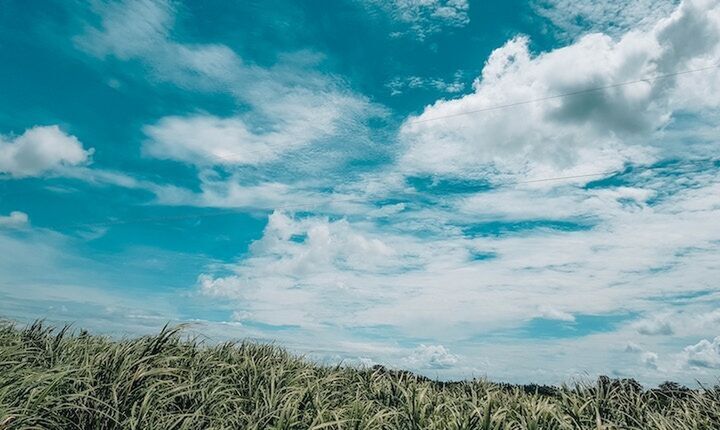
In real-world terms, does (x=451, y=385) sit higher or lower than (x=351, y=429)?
higher

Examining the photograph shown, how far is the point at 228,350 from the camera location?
943cm

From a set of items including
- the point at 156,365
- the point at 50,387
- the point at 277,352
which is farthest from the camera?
the point at 277,352

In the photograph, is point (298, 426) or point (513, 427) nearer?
point (298, 426)

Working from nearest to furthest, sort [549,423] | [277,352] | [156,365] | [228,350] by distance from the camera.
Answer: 1. [549,423]
2. [156,365]
3. [228,350]
4. [277,352]

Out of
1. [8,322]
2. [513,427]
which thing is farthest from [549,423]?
[8,322]

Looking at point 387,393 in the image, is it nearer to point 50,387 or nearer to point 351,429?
point 351,429

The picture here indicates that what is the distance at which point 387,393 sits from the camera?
8125 millimetres

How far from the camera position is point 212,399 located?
6.32m

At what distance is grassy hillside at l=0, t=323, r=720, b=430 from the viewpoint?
5.22 metres

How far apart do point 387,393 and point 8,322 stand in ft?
20.8

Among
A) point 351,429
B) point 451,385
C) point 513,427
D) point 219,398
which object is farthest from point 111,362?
point 451,385

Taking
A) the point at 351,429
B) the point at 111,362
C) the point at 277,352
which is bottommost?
the point at 351,429

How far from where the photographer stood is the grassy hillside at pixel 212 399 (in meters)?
5.22

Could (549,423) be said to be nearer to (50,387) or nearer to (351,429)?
(351,429)
